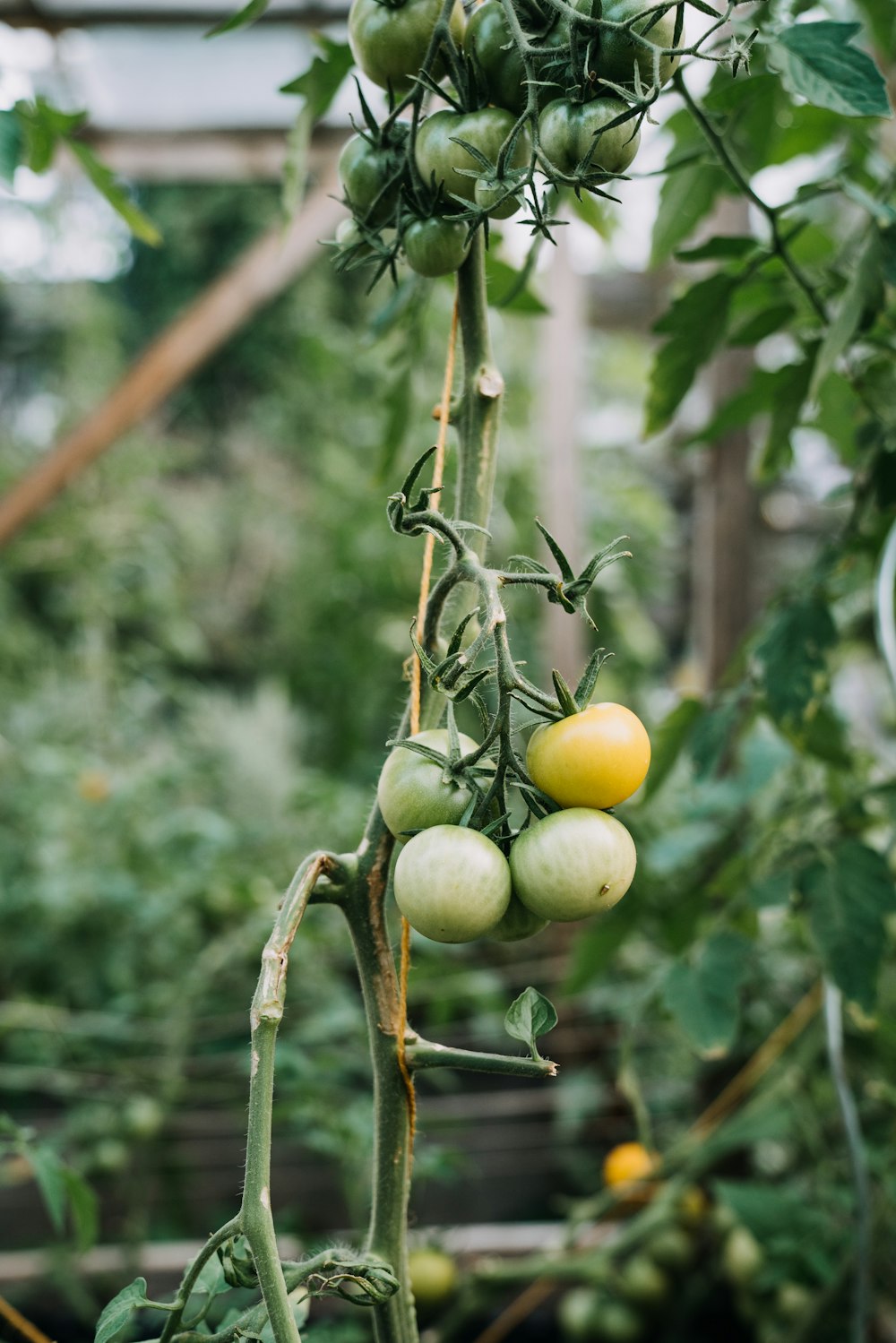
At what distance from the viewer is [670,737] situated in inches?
30.1

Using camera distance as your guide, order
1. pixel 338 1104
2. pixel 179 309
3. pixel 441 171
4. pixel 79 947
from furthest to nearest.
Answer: pixel 179 309
pixel 79 947
pixel 338 1104
pixel 441 171

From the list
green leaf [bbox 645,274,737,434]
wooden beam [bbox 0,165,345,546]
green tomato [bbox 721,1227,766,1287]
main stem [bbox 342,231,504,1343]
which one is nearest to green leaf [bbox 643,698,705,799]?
green leaf [bbox 645,274,737,434]

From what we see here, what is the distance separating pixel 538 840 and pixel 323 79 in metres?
0.46

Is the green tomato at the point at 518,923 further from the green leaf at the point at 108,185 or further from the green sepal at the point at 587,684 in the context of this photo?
the green leaf at the point at 108,185

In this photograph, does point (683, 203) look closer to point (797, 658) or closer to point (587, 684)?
point (797, 658)

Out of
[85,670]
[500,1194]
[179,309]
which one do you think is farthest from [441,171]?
[179,309]

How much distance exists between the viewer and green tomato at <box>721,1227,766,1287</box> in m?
1.07

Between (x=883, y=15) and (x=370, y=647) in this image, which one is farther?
(x=370, y=647)

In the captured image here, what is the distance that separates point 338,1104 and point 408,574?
1.86 metres

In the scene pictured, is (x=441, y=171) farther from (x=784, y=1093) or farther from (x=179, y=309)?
(x=179, y=309)

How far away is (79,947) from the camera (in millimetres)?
1788

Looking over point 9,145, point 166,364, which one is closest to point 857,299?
point 9,145

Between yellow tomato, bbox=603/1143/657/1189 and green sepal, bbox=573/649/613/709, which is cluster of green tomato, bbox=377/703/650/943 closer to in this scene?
green sepal, bbox=573/649/613/709

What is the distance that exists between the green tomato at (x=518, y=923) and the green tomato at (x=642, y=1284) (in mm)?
969
